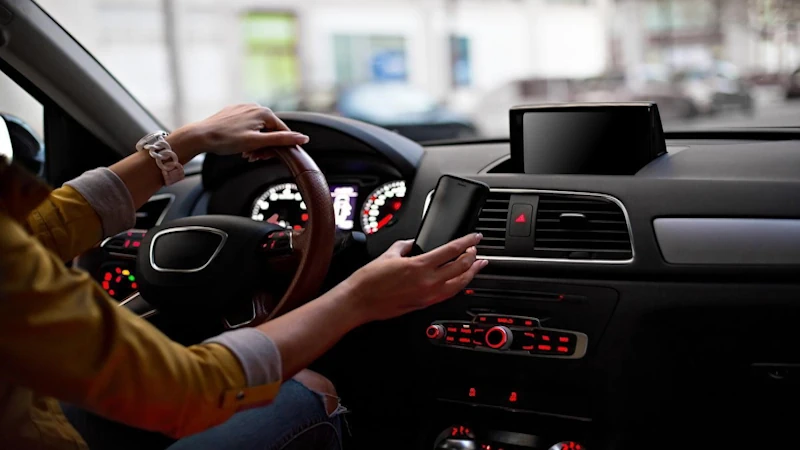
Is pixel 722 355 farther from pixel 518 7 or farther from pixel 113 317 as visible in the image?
pixel 518 7

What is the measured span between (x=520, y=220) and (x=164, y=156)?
3.09 ft

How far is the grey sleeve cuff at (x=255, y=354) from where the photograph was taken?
4.23 ft

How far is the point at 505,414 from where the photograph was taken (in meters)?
2.38

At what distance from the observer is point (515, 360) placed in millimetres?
2285

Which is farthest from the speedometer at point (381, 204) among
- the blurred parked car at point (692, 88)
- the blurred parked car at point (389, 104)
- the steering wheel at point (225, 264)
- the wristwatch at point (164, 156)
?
the blurred parked car at point (692, 88)

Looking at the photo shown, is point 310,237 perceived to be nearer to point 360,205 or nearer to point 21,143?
point 360,205

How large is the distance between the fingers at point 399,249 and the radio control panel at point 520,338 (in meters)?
0.72

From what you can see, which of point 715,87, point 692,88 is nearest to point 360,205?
point 692,88

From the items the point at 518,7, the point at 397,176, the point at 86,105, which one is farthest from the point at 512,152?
the point at 518,7

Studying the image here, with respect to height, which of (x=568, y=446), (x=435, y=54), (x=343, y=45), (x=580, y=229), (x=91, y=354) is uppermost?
(x=343, y=45)

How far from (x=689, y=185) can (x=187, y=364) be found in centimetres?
147

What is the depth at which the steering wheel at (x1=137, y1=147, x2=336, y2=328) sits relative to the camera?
1.94 meters

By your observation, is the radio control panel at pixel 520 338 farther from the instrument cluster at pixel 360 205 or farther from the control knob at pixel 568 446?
the instrument cluster at pixel 360 205

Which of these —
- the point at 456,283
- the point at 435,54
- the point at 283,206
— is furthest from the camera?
the point at 435,54
